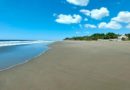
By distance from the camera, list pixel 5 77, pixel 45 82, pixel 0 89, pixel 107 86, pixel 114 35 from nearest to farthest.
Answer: pixel 0 89
pixel 107 86
pixel 45 82
pixel 5 77
pixel 114 35

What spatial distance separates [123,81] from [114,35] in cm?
10591

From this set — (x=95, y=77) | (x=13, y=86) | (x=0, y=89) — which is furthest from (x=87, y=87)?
(x=0, y=89)

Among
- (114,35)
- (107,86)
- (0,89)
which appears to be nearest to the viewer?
(0,89)

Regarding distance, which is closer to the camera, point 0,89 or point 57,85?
point 0,89

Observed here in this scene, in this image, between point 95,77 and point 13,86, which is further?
point 95,77

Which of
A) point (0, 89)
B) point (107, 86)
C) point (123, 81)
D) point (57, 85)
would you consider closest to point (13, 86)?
point (0, 89)

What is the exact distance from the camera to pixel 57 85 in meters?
4.43

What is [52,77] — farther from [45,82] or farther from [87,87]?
[87,87]

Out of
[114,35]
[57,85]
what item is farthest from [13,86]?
[114,35]

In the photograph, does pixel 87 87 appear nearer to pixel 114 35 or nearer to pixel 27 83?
pixel 27 83

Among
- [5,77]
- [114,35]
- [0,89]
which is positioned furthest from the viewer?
[114,35]

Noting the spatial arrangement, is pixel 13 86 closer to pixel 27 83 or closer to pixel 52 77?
pixel 27 83

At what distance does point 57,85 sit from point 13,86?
3.82ft

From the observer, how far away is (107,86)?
14.4ft
